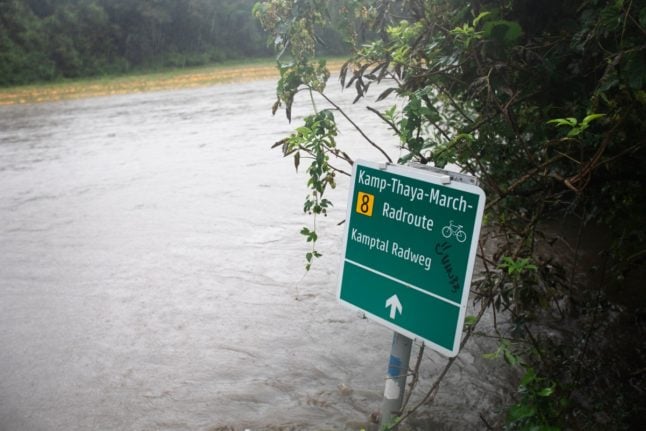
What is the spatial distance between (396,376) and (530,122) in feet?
6.32

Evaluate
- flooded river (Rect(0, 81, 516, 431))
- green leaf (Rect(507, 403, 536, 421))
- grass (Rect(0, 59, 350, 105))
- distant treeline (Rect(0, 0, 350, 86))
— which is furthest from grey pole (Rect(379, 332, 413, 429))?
distant treeline (Rect(0, 0, 350, 86))

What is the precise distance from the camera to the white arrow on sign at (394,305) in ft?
7.52

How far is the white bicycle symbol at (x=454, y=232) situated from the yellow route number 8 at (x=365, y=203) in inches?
13.5

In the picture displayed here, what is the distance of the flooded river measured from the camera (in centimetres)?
408

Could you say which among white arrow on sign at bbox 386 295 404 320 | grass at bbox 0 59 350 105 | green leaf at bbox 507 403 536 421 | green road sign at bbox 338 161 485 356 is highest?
green road sign at bbox 338 161 485 356

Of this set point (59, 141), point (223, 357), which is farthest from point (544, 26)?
point (59, 141)

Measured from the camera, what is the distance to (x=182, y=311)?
5566mm

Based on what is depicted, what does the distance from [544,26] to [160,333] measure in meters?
3.61

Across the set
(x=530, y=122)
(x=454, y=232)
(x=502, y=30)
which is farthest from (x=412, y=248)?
(x=530, y=122)

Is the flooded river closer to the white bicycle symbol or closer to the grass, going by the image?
the white bicycle symbol

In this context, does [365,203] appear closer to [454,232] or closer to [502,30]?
[454,232]

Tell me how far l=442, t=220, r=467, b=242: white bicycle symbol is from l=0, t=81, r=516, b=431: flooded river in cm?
205

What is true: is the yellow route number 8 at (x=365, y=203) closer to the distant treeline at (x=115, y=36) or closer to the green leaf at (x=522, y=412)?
the green leaf at (x=522, y=412)

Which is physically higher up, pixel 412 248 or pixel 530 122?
pixel 530 122
